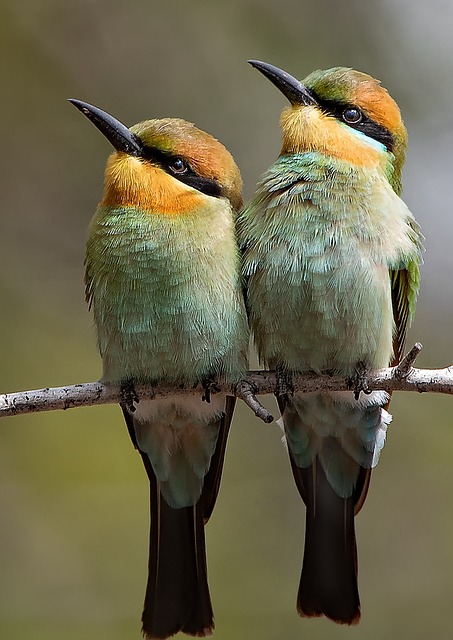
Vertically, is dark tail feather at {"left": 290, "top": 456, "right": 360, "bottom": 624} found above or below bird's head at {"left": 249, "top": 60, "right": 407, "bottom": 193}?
below

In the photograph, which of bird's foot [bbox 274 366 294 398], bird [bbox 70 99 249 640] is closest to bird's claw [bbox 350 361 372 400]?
bird's foot [bbox 274 366 294 398]

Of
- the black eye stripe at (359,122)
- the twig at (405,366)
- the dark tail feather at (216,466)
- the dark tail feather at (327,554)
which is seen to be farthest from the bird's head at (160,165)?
the dark tail feather at (327,554)

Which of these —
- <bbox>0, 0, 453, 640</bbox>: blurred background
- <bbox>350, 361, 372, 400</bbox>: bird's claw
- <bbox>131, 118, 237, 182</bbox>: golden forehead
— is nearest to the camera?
<bbox>350, 361, 372, 400</bbox>: bird's claw

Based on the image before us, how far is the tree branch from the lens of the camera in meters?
2.46

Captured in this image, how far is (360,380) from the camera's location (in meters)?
2.66

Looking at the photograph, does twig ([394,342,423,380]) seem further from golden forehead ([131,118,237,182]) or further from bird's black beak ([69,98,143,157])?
bird's black beak ([69,98,143,157])

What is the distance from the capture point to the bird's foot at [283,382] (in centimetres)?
269

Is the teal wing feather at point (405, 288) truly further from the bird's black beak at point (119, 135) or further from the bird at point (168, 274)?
the bird's black beak at point (119, 135)

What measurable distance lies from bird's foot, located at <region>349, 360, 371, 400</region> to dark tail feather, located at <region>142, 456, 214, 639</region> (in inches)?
21.4

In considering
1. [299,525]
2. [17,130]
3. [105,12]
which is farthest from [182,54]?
[299,525]

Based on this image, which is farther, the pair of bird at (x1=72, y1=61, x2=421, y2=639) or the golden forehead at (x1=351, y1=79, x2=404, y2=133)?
the golden forehead at (x1=351, y1=79, x2=404, y2=133)

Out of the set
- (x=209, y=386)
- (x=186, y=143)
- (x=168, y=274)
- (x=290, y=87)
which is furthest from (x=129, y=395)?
(x=290, y=87)

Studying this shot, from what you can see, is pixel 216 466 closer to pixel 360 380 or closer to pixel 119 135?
pixel 360 380

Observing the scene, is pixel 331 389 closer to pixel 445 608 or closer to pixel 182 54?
pixel 445 608
